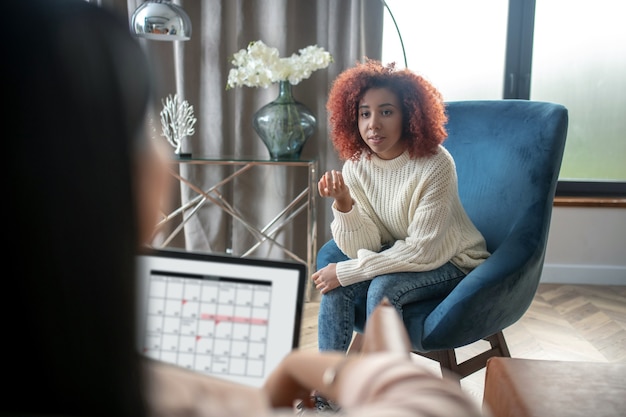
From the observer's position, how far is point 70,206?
286 mm

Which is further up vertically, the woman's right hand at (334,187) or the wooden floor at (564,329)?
the woman's right hand at (334,187)

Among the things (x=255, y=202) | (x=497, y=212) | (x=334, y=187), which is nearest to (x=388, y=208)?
(x=334, y=187)

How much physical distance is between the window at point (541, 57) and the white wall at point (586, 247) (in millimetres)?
153

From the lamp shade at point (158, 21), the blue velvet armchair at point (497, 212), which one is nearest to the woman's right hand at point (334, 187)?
the blue velvet armchair at point (497, 212)

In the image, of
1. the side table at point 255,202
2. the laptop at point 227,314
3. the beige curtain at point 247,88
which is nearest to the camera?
the laptop at point 227,314

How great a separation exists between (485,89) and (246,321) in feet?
8.55

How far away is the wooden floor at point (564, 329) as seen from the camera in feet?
6.86

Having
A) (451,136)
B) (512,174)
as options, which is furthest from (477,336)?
(451,136)

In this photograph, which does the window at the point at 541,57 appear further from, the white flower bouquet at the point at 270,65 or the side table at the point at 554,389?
the side table at the point at 554,389

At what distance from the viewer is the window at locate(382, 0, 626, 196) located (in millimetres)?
2840

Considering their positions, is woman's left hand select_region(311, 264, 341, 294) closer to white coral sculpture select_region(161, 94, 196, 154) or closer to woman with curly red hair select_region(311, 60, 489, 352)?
woman with curly red hair select_region(311, 60, 489, 352)

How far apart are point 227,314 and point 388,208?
46.3 inches

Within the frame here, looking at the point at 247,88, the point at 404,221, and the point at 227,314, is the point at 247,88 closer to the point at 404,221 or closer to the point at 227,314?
the point at 404,221

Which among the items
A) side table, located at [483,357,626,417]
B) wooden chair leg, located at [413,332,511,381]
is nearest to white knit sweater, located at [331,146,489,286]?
wooden chair leg, located at [413,332,511,381]
